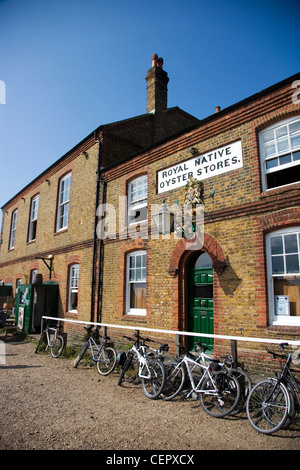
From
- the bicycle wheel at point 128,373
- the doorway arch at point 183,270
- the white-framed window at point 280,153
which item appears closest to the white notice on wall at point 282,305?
the doorway arch at point 183,270

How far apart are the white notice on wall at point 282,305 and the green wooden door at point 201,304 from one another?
5.84 ft

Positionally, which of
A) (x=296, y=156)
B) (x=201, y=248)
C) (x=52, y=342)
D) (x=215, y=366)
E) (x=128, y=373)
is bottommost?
(x=128, y=373)

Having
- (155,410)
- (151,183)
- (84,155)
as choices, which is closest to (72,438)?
(155,410)

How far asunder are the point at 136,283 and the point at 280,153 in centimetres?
571

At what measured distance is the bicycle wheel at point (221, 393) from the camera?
4715 millimetres

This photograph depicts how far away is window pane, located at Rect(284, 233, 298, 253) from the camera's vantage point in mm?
6188

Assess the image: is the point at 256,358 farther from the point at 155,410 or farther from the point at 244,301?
the point at 155,410

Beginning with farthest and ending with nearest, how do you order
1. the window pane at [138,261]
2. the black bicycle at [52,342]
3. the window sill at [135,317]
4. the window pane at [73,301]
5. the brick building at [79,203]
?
1. the window pane at [73,301]
2. the brick building at [79,203]
3. the window pane at [138,261]
4. the black bicycle at [52,342]
5. the window sill at [135,317]

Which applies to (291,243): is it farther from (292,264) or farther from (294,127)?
(294,127)

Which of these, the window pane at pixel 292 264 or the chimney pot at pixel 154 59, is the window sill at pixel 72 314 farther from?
the chimney pot at pixel 154 59

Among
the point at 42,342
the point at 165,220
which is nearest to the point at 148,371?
the point at 165,220

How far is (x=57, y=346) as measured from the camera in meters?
9.38

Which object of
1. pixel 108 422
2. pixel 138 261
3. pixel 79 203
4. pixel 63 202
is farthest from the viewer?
pixel 63 202

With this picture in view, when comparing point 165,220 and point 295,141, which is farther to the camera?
point 165,220
